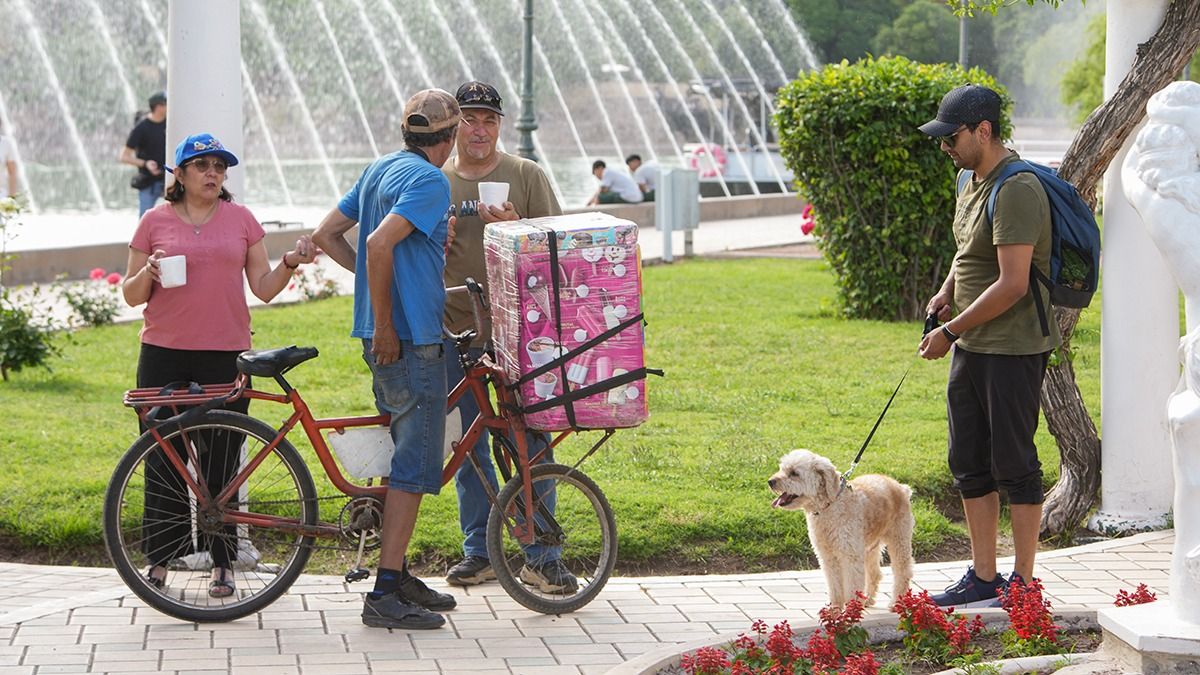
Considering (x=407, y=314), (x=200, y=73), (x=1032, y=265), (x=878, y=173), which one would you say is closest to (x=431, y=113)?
(x=407, y=314)

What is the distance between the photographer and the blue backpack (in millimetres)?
5375

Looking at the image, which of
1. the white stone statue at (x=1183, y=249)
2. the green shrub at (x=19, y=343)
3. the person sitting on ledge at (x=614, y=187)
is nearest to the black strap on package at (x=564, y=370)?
the white stone statue at (x=1183, y=249)

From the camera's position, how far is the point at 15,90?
27734mm

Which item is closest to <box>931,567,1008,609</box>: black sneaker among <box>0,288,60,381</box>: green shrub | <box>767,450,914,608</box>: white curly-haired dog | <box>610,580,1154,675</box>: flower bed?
<box>767,450,914,608</box>: white curly-haired dog

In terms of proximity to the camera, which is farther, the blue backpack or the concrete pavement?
the blue backpack

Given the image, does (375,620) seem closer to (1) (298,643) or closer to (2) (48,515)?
(1) (298,643)

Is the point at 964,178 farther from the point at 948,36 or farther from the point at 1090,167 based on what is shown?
the point at 948,36

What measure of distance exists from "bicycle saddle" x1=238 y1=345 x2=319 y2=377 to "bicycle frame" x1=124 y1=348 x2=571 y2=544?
66 mm

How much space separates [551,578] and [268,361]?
1356 millimetres

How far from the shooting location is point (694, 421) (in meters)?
8.95

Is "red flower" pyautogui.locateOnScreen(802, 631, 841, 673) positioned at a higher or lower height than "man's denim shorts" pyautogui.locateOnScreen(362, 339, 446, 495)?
lower

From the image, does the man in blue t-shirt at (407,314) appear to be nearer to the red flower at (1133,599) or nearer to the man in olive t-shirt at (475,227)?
the man in olive t-shirt at (475,227)

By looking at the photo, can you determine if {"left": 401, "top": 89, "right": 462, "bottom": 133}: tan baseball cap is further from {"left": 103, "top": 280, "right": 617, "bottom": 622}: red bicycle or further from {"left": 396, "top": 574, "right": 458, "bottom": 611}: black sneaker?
{"left": 396, "top": 574, "right": 458, "bottom": 611}: black sneaker

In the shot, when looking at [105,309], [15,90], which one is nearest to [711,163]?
[15,90]
